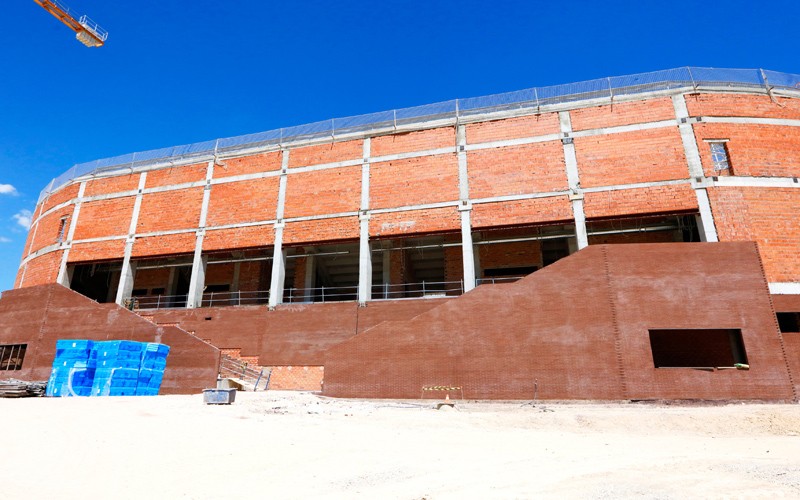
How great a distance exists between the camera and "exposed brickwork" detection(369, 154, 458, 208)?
23.0 meters

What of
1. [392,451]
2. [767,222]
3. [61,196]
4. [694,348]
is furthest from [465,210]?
[61,196]

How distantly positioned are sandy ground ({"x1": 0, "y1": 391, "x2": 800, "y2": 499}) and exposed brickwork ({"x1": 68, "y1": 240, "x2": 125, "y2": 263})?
53.5 ft

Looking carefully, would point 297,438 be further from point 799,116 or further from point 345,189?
point 799,116

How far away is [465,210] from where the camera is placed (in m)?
22.4

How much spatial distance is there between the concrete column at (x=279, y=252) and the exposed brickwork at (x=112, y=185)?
10.3 m

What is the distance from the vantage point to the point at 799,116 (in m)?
20.9

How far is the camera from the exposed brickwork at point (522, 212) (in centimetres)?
2136

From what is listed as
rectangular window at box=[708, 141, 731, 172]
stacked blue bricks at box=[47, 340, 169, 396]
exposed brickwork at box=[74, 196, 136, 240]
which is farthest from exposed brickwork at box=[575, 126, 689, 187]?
exposed brickwork at box=[74, 196, 136, 240]

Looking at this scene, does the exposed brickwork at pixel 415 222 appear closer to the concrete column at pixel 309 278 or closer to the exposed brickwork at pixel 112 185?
the concrete column at pixel 309 278

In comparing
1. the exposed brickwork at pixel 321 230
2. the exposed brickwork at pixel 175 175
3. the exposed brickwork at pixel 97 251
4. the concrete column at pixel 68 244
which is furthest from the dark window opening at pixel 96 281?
the exposed brickwork at pixel 321 230

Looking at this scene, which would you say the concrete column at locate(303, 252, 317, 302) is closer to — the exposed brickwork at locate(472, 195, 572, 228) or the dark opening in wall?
the exposed brickwork at locate(472, 195, 572, 228)

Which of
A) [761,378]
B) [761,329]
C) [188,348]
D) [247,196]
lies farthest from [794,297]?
[247,196]

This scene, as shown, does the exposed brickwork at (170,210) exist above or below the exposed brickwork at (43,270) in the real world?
above

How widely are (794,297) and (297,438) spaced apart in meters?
18.6
